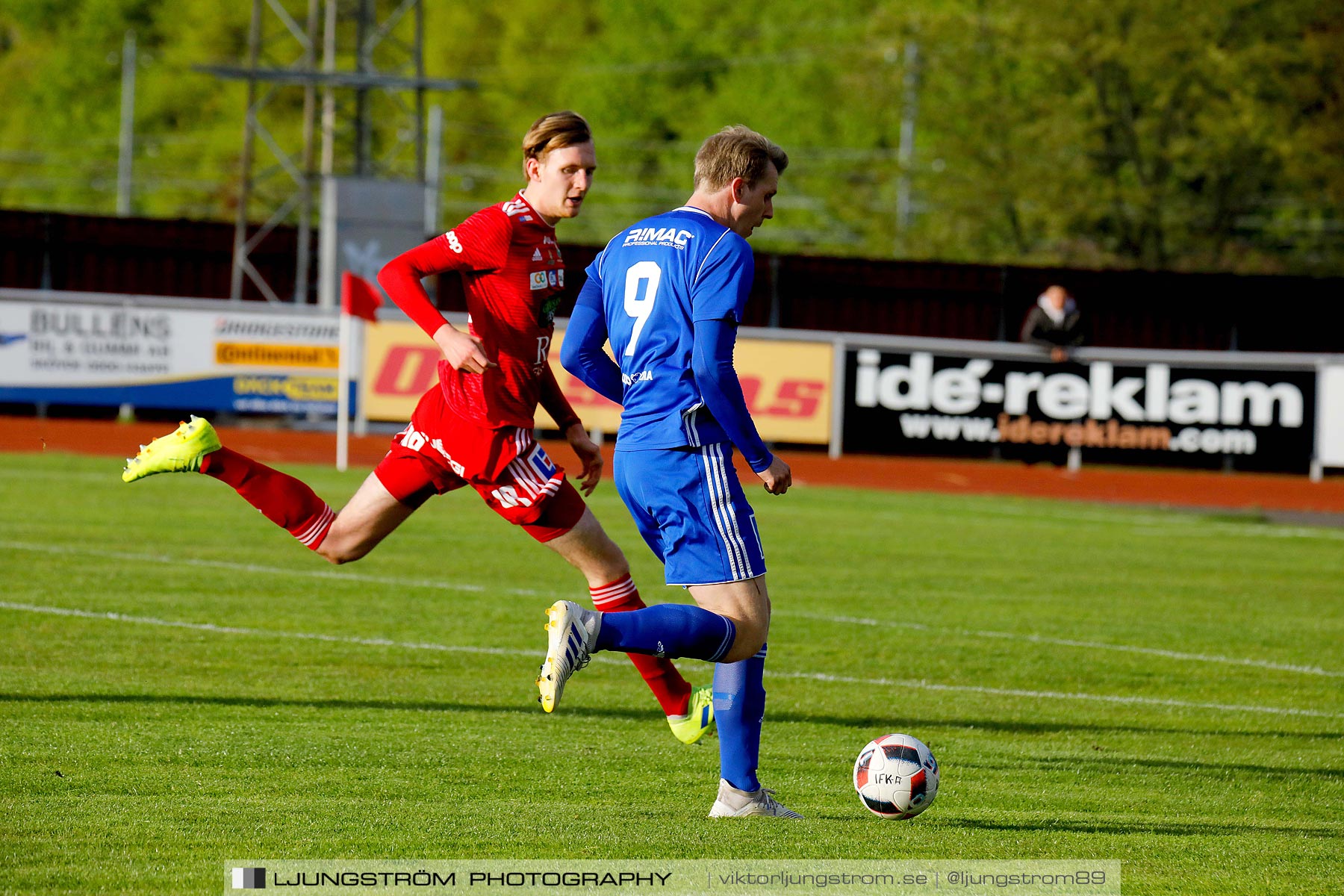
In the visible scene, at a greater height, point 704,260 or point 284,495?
point 704,260

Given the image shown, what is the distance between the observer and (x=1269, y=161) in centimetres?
3956

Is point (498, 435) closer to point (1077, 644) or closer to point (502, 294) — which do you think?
point (502, 294)

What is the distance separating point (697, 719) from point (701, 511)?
109 centimetres

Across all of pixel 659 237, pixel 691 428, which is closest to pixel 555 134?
pixel 659 237

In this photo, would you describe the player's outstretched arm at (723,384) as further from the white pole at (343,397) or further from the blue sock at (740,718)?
the white pole at (343,397)

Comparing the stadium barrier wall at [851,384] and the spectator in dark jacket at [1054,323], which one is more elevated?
the spectator in dark jacket at [1054,323]

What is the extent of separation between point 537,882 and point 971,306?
2619cm

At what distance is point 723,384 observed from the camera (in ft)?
16.0

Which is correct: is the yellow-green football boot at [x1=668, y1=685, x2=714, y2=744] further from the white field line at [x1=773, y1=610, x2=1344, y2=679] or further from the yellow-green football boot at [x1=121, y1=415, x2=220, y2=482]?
the white field line at [x1=773, y1=610, x2=1344, y2=679]

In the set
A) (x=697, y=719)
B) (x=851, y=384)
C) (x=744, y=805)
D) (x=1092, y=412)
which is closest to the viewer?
(x=744, y=805)

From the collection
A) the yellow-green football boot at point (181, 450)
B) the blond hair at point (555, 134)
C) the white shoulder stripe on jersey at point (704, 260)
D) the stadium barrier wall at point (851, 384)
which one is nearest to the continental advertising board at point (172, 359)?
the stadium barrier wall at point (851, 384)

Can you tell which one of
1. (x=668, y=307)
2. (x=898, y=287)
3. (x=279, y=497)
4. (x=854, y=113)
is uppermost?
(x=854, y=113)

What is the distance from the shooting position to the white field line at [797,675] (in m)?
8.02

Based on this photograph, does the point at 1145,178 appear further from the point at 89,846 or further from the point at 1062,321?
the point at 89,846
